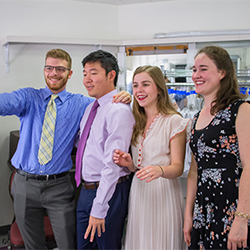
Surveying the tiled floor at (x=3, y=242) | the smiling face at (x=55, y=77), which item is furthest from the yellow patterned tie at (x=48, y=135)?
the tiled floor at (x=3, y=242)

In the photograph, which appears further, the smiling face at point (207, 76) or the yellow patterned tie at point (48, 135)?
the yellow patterned tie at point (48, 135)

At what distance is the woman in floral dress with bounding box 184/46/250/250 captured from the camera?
1.19 m

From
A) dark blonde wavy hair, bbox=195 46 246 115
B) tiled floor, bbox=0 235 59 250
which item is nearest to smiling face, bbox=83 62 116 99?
dark blonde wavy hair, bbox=195 46 246 115

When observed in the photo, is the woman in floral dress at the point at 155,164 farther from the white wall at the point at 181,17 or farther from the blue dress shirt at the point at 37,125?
the white wall at the point at 181,17

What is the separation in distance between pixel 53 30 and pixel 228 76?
2.61 meters

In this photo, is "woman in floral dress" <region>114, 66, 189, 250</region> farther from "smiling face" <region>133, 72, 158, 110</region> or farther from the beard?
the beard

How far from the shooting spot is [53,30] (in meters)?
3.33

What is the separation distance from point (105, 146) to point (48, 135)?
1.88 feet

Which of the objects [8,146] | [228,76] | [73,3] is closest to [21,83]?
[8,146]

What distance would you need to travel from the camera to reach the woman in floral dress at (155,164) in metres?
1.46

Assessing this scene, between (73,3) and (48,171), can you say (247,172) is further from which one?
(73,3)

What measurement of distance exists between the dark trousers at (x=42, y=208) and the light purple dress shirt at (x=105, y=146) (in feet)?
1.12

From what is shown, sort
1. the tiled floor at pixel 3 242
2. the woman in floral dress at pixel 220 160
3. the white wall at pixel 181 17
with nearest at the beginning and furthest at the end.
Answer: the woman in floral dress at pixel 220 160 < the tiled floor at pixel 3 242 < the white wall at pixel 181 17

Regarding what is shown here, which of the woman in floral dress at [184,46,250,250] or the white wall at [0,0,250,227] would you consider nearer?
the woman in floral dress at [184,46,250,250]
